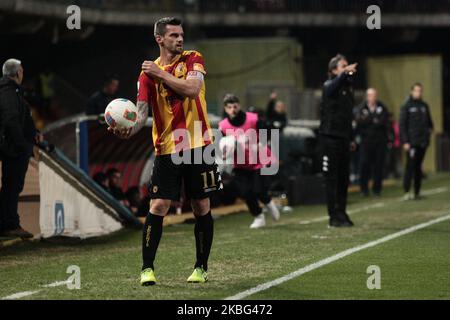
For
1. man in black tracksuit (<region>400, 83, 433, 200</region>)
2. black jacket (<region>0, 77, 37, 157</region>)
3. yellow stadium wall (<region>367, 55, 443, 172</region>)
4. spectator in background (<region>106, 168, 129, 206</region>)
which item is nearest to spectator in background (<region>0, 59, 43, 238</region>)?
black jacket (<region>0, 77, 37, 157</region>)

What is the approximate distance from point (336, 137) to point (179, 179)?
5699 millimetres

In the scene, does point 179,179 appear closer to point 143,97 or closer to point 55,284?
point 143,97

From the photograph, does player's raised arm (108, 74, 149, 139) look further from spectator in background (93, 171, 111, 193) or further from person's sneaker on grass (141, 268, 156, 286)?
spectator in background (93, 171, 111, 193)

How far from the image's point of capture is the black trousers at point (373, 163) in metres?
23.1

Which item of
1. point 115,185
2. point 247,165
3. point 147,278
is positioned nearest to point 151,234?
point 147,278

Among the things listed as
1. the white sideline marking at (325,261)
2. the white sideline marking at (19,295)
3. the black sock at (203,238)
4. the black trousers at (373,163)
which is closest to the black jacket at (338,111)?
the white sideline marking at (325,261)

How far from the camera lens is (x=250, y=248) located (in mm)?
12805

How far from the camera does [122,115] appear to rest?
9.63 m

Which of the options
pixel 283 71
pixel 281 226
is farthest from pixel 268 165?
pixel 283 71

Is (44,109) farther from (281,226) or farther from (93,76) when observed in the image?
(281,226)

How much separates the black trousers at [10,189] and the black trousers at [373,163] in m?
10.6

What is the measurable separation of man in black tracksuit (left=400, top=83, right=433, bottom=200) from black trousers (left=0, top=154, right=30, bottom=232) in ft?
30.1
